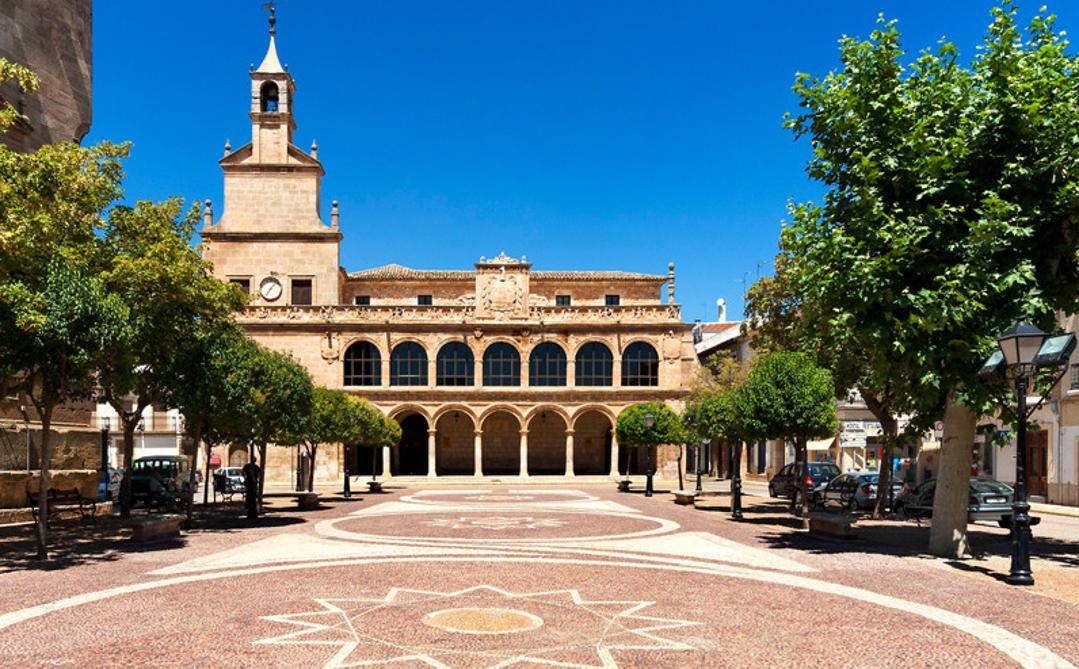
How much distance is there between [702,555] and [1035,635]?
6.16m

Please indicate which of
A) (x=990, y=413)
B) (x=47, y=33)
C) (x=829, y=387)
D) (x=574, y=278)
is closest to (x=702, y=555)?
(x=990, y=413)

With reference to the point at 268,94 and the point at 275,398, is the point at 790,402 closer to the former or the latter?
the point at 275,398

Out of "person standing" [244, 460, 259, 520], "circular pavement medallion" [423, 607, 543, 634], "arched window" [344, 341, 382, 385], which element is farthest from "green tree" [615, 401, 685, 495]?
"circular pavement medallion" [423, 607, 543, 634]

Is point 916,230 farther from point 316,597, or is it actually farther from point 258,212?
point 258,212

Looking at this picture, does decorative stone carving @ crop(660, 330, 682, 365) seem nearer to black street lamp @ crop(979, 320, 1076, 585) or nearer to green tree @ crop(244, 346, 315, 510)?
green tree @ crop(244, 346, 315, 510)

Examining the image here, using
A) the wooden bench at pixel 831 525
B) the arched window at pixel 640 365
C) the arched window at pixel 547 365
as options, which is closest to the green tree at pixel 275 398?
the wooden bench at pixel 831 525

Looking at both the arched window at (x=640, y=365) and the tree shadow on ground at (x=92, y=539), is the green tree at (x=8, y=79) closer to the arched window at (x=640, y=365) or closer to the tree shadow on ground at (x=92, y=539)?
the tree shadow on ground at (x=92, y=539)

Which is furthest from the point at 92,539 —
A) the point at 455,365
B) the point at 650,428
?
the point at 455,365

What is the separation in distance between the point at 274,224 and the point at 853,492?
3521 centimetres

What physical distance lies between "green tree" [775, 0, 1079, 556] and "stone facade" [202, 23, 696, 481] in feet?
105

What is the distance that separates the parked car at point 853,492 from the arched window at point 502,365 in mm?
23210

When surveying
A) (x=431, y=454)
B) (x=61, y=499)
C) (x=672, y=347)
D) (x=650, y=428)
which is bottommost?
(x=431, y=454)

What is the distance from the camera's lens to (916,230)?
41.3ft

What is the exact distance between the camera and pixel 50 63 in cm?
2123
